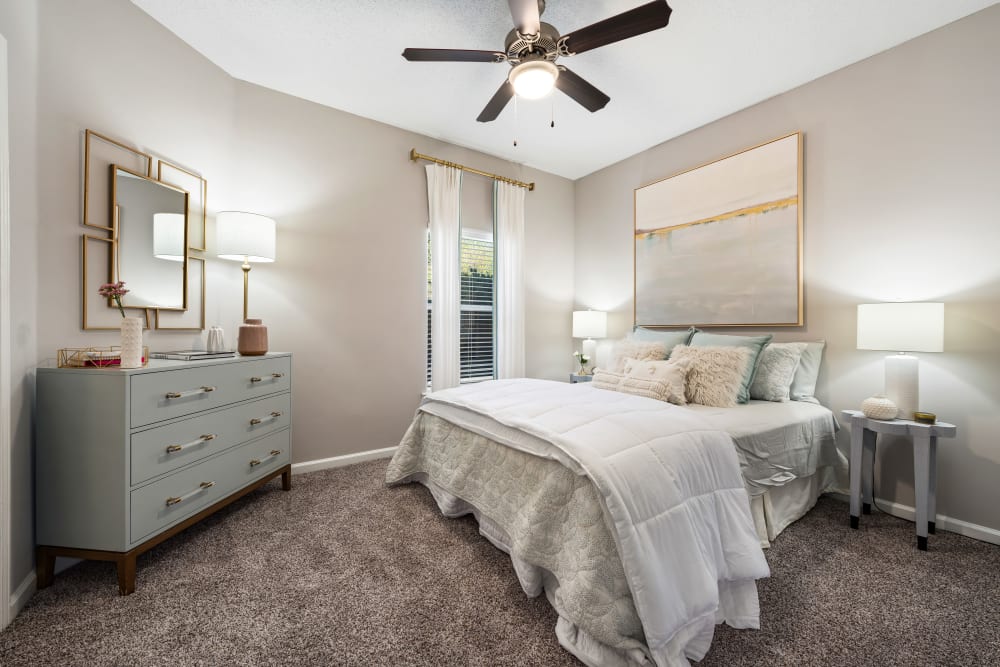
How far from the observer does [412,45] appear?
7.80ft

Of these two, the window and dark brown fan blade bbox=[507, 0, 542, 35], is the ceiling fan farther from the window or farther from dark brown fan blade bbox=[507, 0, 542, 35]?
the window

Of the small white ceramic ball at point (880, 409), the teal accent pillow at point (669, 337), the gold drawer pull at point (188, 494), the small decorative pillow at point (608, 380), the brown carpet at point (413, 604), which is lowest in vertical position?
the brown carpet at point (413, 604)

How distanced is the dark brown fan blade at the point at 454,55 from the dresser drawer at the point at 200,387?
→ 6.08 feet

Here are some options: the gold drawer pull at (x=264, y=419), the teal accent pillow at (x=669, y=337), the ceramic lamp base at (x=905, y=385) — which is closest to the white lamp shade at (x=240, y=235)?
the gold drawer pull at (x=264, y=419)

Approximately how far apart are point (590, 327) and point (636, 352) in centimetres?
105

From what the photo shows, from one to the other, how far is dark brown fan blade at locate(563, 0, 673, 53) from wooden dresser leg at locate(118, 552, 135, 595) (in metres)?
2.93

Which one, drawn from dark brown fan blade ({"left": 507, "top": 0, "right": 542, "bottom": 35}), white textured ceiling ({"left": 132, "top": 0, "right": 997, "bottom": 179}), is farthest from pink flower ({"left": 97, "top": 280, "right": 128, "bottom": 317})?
dark brown fan blade ({"left": 507, "top": 0, "right": 542, "bottom": 35})

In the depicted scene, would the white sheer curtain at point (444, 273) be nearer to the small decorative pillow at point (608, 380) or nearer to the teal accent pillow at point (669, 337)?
the small decorative pillow at point (608, 380)

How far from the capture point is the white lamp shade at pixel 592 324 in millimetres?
4039

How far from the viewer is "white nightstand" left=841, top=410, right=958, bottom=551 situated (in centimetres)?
194

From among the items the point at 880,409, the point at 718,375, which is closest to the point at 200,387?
the point at 718,375

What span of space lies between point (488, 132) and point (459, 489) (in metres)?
2.98

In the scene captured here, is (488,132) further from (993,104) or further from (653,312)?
(993,104)

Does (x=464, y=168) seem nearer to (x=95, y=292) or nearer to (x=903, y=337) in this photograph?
(x=95, y=292)
